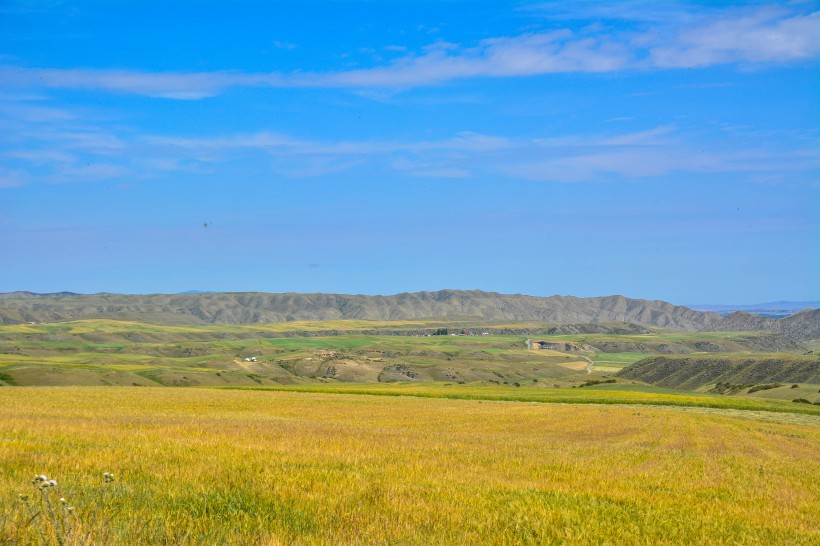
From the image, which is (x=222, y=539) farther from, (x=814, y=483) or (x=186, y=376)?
(x=186, y=376)

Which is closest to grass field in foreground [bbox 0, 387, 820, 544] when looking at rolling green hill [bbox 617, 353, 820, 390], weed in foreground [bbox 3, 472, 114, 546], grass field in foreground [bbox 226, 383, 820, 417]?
weed in foreground [bbox 3, 472, 114, 546]

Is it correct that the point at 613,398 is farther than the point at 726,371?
No

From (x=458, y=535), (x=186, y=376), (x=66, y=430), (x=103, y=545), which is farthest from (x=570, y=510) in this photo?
(x=186, y=376)

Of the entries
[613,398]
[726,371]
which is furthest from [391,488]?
[726,371]

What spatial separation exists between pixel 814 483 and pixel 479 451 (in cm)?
827

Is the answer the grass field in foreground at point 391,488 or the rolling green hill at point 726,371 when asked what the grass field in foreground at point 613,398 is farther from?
the grass field in foreground at point 391,488

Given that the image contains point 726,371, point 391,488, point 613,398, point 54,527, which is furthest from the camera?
point 726,371

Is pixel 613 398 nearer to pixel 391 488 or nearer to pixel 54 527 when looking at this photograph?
pixel 391 488

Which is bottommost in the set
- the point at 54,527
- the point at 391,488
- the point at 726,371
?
the point at 726,371

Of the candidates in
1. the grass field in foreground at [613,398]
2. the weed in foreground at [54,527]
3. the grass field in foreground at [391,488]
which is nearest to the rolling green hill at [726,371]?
the grass field in foreground at [613,398]

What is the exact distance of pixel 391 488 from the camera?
1317cm

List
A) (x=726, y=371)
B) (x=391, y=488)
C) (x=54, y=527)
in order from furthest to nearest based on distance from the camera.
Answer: (x=726, y=371) < (x=391, y=488) < (x=54, y=527)

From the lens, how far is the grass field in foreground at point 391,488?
1013cm

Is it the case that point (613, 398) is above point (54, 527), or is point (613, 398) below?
below
